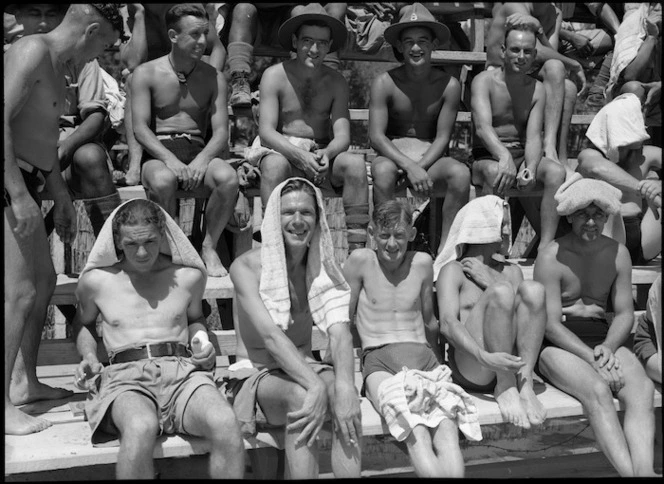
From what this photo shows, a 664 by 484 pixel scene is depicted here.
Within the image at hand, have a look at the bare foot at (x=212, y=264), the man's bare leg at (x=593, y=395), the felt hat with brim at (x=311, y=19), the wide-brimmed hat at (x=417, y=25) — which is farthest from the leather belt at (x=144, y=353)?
the wide-brimmed hat at (x=417, y=25)

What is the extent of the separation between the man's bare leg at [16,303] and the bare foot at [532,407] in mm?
2161

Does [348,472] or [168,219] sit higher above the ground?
[168,219]

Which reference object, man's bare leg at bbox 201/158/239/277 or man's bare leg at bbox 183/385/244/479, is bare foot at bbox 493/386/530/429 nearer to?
man's bare leg at bbox 183/385/244/479

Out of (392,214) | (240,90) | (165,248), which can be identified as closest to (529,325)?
(392,214)

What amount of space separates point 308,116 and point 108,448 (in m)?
2.59

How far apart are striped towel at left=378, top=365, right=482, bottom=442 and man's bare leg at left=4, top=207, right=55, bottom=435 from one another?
4.92 ft

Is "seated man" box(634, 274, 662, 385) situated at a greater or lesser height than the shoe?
lesser

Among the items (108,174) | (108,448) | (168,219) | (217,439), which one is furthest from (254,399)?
(108,174)

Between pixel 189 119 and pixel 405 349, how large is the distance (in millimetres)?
2061

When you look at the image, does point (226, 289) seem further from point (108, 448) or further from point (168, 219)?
point (108, 448)

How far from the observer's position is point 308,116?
217 inches

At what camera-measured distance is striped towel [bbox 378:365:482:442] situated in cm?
390

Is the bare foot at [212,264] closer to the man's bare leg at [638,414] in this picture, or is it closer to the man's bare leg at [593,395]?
the man's bare leg at [593,395]

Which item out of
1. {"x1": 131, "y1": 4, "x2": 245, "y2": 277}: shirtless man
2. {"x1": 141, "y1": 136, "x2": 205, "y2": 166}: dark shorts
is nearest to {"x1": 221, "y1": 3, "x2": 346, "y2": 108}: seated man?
{"x1": 131, "y1": 4, "x2": 245, "y2": 277}: shirtless man
